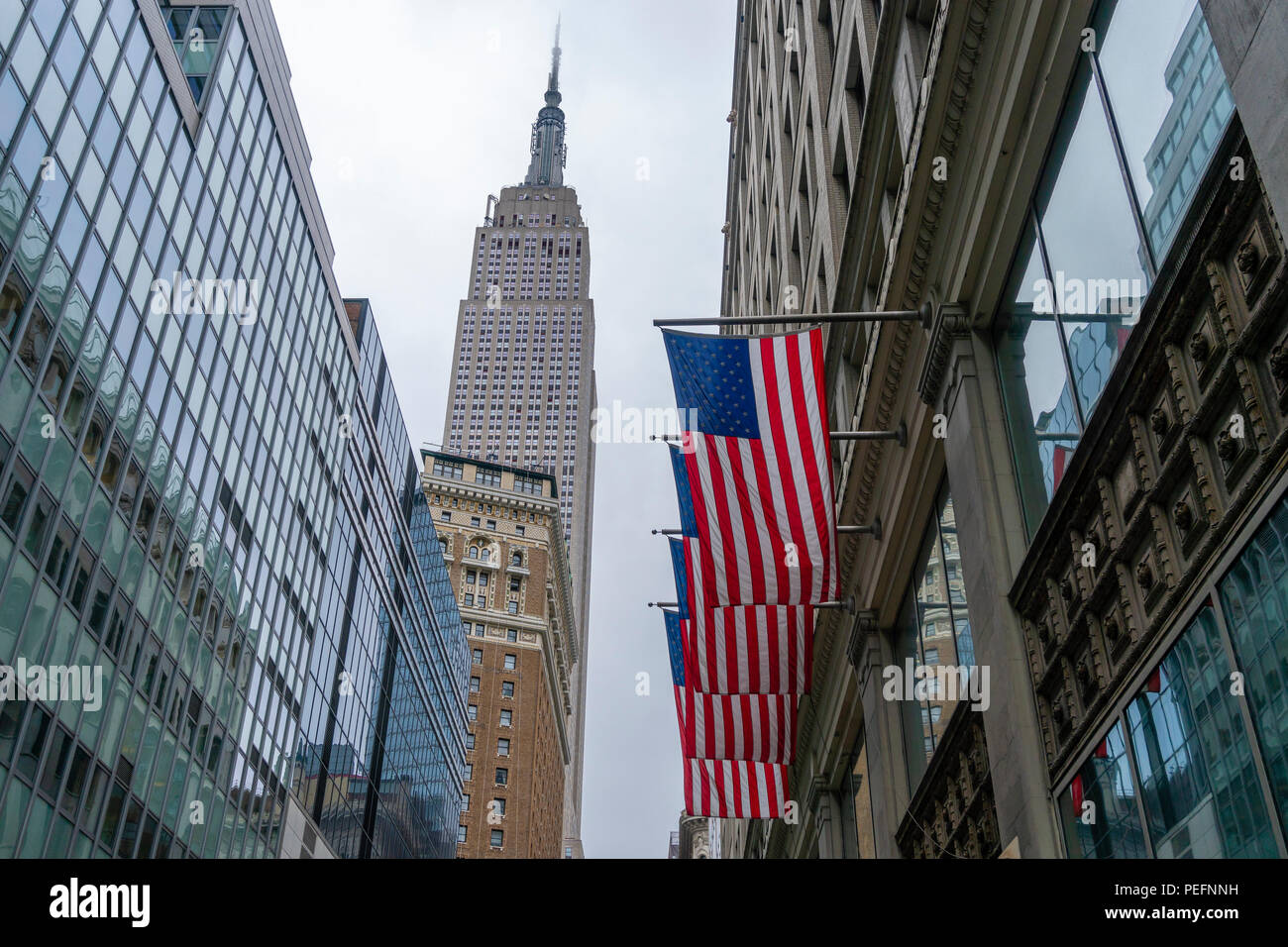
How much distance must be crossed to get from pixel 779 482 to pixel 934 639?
359 centimetres

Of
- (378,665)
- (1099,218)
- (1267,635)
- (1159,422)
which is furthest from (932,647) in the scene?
(378,665)

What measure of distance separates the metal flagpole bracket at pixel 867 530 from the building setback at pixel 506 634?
89105mm

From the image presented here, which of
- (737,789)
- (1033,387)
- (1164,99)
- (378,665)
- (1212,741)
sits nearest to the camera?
(1212,741)

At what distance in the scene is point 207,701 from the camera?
36531mm

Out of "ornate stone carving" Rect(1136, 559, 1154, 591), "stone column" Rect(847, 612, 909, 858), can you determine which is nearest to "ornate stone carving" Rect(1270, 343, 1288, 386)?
"ornate stone carving" Rect(1136, 559, 1154, 591)

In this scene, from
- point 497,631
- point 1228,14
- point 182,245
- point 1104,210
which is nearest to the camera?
point 1228,14

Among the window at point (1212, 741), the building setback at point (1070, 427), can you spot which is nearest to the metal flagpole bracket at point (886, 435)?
the building setback at point (1070, 427)

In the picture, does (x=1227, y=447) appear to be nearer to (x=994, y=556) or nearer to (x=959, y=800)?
(x=994, y=556)

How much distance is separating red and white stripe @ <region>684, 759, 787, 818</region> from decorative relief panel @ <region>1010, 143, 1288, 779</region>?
11711 mm

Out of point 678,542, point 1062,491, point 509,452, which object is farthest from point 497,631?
point 1062,491

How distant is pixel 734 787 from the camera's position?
23.2m

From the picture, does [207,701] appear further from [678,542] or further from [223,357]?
[678,542]

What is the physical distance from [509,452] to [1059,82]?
181 metres

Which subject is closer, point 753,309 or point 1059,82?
point 1059,82
